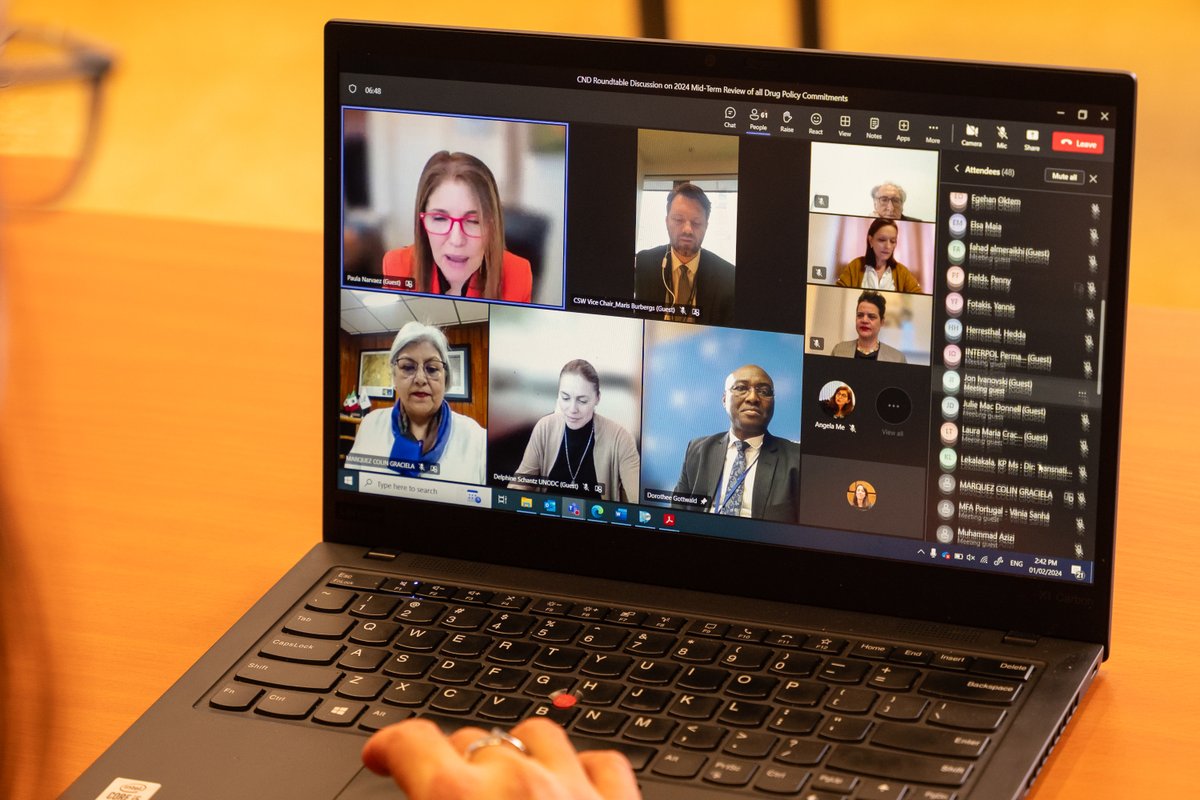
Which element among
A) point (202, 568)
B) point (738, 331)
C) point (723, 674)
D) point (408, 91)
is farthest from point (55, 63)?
point (723, 674)

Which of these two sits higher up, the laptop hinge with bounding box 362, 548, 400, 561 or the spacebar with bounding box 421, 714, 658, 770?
the laptop hinge with bounding box 362, 548, 400, 561

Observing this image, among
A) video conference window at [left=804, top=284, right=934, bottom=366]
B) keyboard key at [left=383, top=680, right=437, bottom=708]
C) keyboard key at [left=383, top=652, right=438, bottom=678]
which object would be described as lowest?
keyboard key at [left=383, top=680, right=437, bottom=708]

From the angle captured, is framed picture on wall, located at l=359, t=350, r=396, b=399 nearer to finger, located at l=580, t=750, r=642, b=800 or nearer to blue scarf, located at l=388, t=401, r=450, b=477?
blue scarf, located at l=388, t=401, r=450, b=477

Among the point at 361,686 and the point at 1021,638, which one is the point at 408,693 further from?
the point at 1021,638

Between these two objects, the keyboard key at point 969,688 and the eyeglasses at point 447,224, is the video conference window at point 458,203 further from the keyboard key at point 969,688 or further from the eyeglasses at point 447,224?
the keyboard key at point 969,688

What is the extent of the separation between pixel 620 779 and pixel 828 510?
29 cm

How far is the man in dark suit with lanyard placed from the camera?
3.11 ft

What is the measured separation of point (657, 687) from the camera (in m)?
0.88

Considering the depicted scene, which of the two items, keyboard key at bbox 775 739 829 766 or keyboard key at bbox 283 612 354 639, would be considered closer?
keyboard key at bbox 775 739 829 766

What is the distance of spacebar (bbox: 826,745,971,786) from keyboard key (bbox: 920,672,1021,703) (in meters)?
0.06

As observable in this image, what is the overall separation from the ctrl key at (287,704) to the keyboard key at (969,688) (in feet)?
1.14

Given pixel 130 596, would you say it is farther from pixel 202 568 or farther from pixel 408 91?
pixel 408 91

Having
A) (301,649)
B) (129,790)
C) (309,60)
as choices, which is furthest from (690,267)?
(309,60)

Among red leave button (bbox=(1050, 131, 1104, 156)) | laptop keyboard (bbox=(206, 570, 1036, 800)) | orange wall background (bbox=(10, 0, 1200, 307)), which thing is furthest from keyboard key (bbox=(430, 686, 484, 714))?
orange wall background (bbox=(10, 0, 1200, 307))
